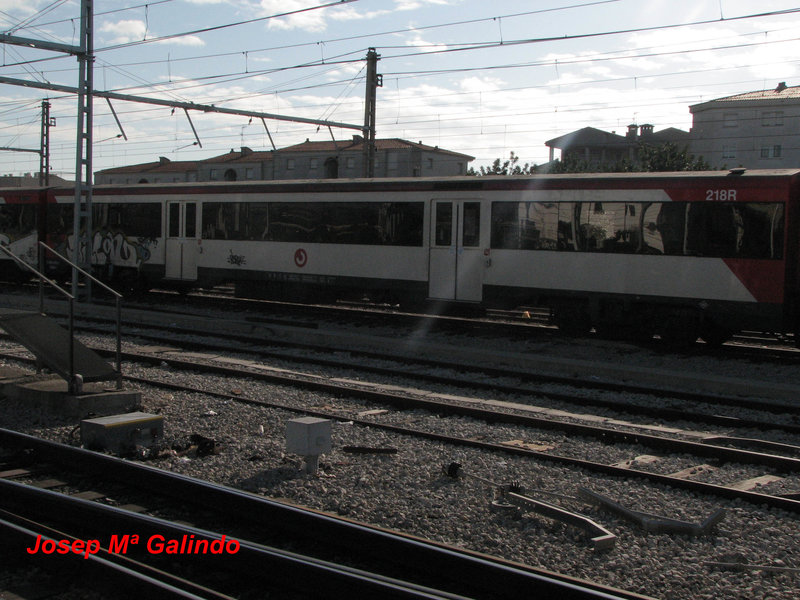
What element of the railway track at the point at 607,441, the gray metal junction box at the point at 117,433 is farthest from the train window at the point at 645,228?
the gray metal junction box at the point at 117,433

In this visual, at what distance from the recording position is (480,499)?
19.6ft

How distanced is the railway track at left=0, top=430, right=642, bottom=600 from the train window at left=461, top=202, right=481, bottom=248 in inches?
420

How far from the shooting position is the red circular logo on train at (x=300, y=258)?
722 inches

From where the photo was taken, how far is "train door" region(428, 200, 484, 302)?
625 inches

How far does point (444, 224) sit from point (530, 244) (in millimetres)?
1938

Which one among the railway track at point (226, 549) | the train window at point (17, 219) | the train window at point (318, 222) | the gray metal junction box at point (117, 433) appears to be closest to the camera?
the railway track at point (226, 549)

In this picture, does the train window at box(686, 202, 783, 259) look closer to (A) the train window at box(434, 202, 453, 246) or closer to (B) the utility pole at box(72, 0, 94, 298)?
(A) the train window at box(434, 202, 453, 246)

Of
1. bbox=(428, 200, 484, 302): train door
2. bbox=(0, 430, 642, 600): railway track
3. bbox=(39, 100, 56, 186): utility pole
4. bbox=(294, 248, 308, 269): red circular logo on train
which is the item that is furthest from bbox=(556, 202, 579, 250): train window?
bbox=(39, 100, 56, 186): utility pole

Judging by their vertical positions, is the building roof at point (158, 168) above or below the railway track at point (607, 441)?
above

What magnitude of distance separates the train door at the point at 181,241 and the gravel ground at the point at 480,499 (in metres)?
12.0

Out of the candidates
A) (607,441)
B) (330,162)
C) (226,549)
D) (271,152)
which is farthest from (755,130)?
(226,549)

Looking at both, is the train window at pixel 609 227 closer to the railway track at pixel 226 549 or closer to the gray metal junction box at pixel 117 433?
the gray metal junction box at pixel 117 433

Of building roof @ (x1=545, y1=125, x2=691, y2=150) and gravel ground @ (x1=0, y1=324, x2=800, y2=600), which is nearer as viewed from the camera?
gravel ground @ (x1=0, y1=324, x2=800, y2=600)

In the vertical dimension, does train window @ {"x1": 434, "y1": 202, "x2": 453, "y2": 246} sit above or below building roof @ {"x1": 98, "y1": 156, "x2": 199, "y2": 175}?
below
